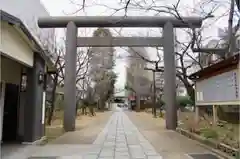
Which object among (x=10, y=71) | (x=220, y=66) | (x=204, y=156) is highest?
(x=220, y=66)

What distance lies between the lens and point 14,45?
8289 millimetres

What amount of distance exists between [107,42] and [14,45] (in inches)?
319

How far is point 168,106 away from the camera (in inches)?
623

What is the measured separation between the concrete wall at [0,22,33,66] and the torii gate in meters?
5.88

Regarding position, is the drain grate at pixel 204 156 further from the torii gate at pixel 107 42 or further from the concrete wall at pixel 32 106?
the torii gate at pixel 107 42

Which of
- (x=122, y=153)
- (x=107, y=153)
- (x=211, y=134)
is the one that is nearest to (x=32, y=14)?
(x=107, y=153)

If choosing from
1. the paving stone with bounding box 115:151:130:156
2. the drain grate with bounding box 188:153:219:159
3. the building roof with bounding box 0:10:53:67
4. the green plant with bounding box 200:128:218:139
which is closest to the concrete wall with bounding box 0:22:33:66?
the building roof with bounding box 0:10:53:67

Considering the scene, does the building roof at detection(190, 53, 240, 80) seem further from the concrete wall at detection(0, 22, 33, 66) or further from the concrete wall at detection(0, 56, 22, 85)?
the concrete wall at detection(0, 56, 22, 85)

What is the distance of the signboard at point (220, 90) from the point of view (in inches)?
377

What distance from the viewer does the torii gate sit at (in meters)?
15.4

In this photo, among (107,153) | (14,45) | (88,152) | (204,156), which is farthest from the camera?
(88,152)

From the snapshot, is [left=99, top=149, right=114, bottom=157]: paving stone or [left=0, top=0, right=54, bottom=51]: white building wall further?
[left=0, top=0, right=54, bottom=51]: white building wall

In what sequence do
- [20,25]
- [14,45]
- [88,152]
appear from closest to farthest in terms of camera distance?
[20,25], [14,45], [88,152]

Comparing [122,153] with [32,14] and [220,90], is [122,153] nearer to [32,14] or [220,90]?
→ [220,90]
